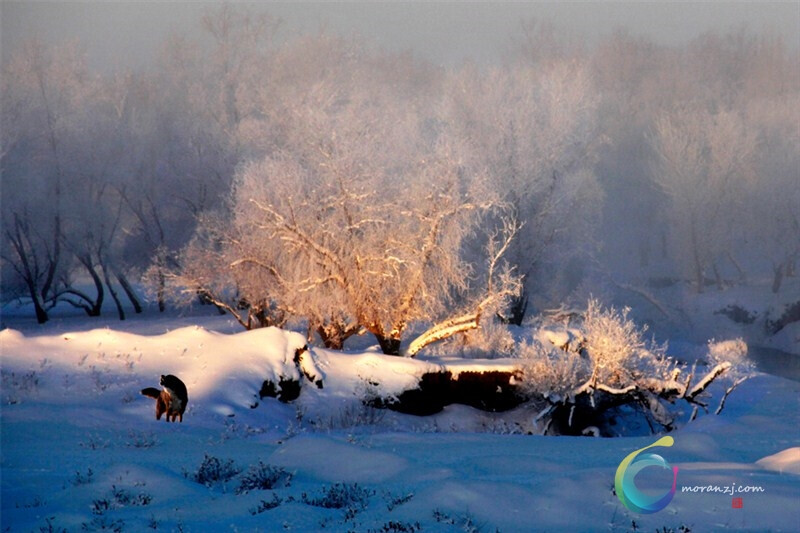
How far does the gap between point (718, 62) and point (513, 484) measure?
63.0m

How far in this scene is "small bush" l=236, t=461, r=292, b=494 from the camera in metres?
7.53

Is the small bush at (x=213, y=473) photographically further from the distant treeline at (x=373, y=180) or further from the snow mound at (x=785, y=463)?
the distant treeline at (x=373, y=180)

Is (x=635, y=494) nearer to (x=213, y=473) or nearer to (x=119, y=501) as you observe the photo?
(x=213, y=473)

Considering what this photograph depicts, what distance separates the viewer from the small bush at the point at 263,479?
7.53 m

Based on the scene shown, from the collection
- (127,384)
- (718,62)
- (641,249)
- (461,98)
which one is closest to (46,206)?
(461,98)

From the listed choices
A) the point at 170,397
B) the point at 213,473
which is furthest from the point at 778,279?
the point at 213,473

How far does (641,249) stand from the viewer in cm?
5084

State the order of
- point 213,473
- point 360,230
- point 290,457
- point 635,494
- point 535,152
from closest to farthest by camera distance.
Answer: point 635,494
point 213,473
point 290,457
point 360,230
point 535,152

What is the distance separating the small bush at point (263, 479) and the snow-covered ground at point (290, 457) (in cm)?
2

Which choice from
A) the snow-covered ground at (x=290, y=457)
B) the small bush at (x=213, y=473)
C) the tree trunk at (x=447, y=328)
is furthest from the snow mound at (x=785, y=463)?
the tree trunk at (x=447, y=328)

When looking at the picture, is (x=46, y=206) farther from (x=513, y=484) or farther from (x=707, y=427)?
(x=513, y=484)

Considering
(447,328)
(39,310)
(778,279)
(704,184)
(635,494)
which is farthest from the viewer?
(704,184)

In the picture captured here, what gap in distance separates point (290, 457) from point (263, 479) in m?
1.22

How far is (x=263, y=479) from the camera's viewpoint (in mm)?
7602
